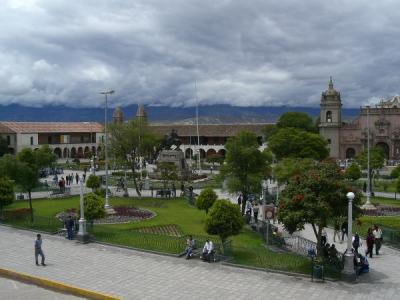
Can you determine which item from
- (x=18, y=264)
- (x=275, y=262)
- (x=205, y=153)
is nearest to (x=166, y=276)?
(x=275, y=262)

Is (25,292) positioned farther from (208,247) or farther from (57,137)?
(57,137)

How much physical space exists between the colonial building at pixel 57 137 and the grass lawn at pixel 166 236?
45.2 m

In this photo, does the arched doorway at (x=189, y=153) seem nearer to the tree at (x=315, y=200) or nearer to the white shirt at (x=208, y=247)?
the white shirt at (x=208, y=247)

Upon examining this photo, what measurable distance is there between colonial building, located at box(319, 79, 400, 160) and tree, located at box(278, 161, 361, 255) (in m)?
66.2

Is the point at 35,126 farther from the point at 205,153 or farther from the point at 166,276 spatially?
the point at 166,276

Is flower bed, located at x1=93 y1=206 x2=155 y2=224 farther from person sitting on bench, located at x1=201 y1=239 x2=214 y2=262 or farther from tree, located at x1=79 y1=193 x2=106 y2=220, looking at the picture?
person sitting on bench, located at x1=201 y1=239 x2=214 y2=262

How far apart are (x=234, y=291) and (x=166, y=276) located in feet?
9.25

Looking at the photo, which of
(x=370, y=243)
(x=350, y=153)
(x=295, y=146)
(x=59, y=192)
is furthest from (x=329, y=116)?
(x=370, y=243)

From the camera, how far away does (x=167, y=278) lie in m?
16.6

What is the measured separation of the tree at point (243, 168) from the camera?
29.3 metres

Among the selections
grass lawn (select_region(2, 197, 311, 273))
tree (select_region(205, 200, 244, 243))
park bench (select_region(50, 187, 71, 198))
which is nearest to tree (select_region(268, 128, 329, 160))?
grass lawn (select_region(2, 197, 311, 273))

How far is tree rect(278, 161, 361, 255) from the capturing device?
669 inches

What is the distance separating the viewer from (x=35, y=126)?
3337 inches

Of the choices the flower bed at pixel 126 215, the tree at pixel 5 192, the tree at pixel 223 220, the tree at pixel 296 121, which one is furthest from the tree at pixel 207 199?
the tree at pixel 296 121
